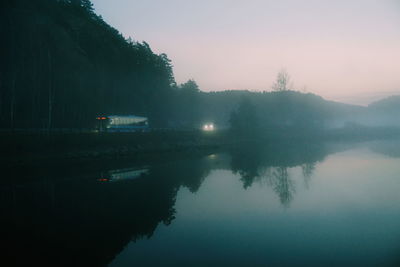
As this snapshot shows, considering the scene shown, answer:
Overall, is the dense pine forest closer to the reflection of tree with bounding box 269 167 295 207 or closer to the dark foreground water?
the dark foreground water

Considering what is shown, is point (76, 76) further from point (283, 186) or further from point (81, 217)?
point (283, 186)

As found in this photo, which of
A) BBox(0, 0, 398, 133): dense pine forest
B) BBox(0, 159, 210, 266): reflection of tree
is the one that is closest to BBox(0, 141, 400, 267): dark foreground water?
BBox(0, 159, 210, 266): reflection of tree

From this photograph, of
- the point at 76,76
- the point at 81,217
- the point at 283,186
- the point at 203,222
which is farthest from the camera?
the point at 76,76

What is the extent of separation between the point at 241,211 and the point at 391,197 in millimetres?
9980

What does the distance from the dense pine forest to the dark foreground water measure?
24.7 metres

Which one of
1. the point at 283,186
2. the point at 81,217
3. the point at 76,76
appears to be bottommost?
the point at 81,217

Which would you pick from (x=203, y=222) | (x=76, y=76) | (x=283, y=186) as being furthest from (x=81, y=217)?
(x=76, y=76)

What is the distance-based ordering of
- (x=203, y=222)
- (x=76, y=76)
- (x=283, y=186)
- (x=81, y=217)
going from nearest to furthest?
(x=203, y=222)
(x=81, y=217)
(x=283, y=186)
(x=76, y=76)

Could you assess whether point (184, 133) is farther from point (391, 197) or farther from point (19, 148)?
point (391, 197)

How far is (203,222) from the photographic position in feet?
37.8

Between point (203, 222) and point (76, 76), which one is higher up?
point (76, 76)

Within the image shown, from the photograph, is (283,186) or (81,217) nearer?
(81,217)

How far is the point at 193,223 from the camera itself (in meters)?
11.4

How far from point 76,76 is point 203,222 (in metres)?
47.9
